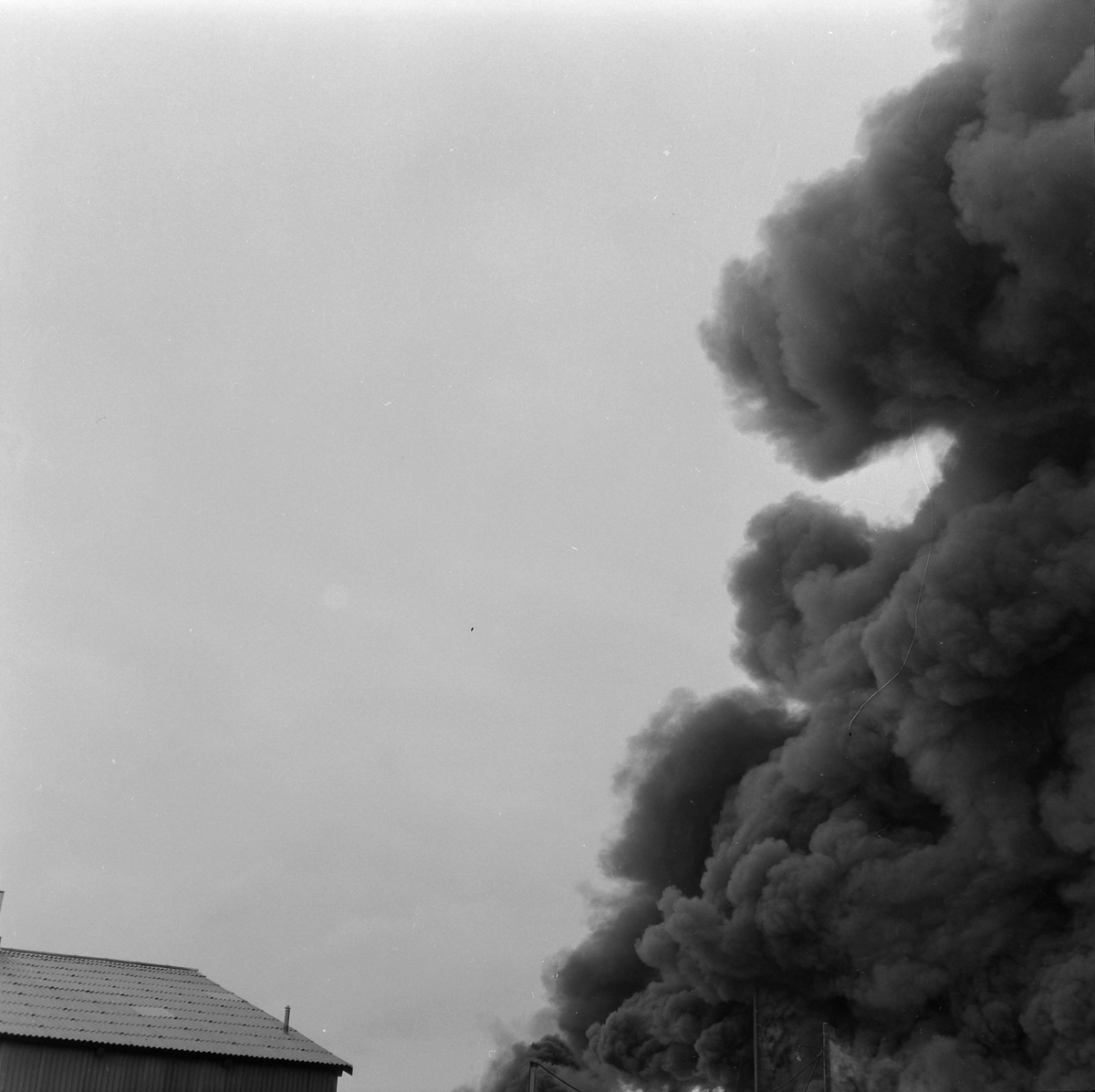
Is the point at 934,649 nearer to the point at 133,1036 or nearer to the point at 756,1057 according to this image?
the point at 756,1057

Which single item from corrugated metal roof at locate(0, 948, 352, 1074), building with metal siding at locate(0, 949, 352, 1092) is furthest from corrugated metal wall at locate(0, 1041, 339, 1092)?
corrugated metal roof at locate(0, 948, 352, 1074)

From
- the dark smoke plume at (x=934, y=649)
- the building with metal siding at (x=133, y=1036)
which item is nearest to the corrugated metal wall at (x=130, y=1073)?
the building with metal siding at (x=133, y=1036)

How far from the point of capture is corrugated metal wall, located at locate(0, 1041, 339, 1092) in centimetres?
2336

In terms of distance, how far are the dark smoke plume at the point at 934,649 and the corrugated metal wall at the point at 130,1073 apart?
304 inches

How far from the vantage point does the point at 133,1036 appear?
81.5 feet

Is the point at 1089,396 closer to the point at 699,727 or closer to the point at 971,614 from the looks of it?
the point at 971,614

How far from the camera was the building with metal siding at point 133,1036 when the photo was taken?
23.8 m

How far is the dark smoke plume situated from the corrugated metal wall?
772cm

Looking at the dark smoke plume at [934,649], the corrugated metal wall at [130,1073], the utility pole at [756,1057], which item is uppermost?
the dark smoke plume at [934,649]

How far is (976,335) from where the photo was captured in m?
26.6

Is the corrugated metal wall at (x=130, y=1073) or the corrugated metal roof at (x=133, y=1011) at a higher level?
the corrugated metal roof at (x=133, y=1011)

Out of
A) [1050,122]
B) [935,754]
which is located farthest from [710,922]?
[1050,122]

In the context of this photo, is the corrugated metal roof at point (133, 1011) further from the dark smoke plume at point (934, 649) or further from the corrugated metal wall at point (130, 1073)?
the dark smoke plume at point (934, 649)

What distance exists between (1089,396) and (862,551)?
805cm
